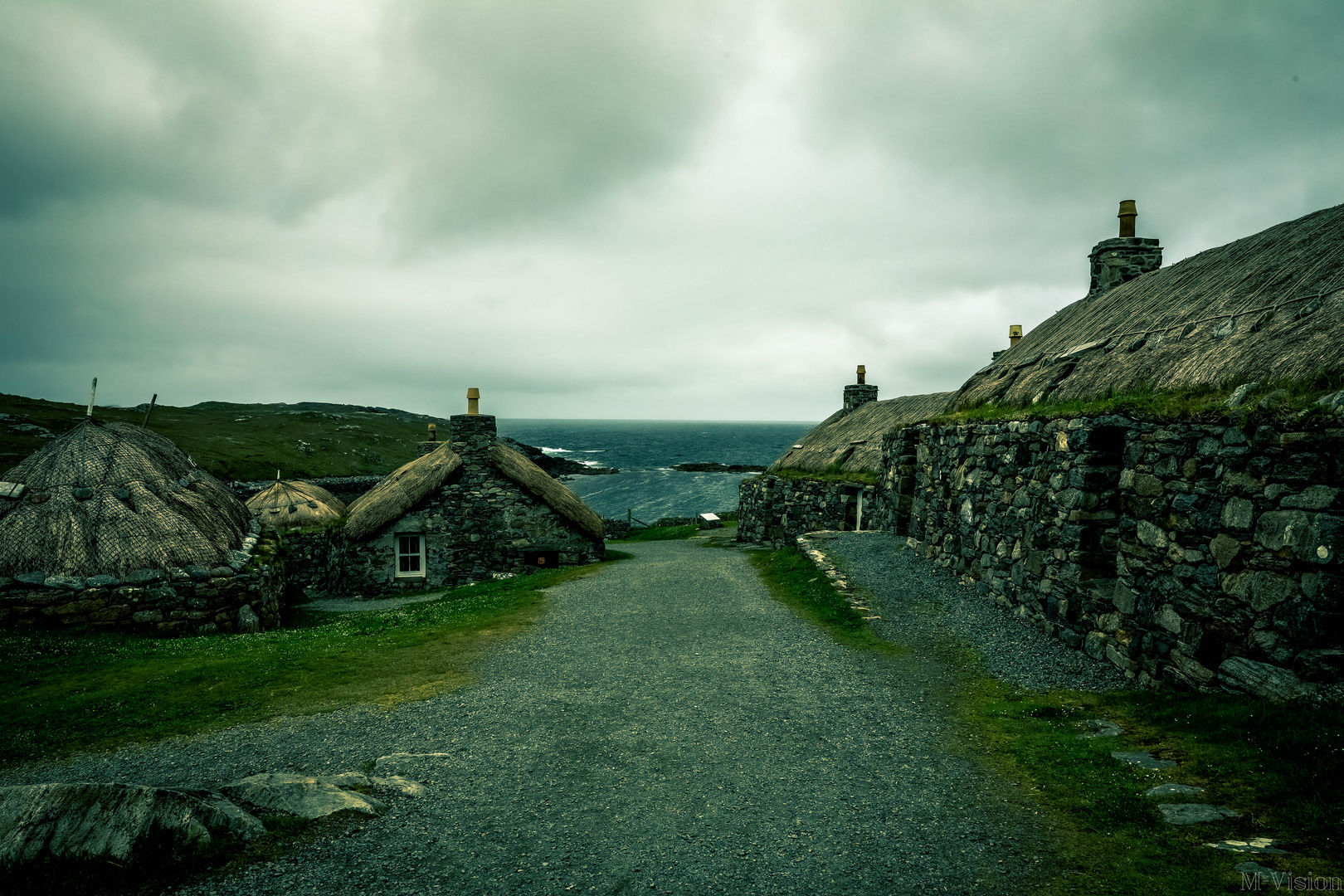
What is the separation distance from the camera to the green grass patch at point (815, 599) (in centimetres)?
995

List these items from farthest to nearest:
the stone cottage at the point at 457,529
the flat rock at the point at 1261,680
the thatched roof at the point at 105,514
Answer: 1. the stone cottage at the point at 457,529
2. the thatched roof at the point at 105,514
3. the flat rock at the point at 1261,680

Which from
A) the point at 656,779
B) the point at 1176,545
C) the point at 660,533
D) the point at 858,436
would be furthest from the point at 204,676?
the point at 660,533

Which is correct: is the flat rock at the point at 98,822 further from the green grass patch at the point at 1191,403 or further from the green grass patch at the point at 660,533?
the green grass patch at the point at 660,533

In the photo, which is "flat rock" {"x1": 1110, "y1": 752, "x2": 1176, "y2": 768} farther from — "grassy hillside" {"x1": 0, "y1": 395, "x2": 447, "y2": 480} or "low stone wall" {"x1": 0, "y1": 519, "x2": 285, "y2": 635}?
"grassy hillside" {"x1": 0, "y1": 395, "x2": 447, "y2": 480}

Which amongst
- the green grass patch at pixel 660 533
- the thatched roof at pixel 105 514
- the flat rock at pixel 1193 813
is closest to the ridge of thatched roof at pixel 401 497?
the thatched roof at pixel 105 514

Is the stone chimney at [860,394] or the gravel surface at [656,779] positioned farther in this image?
the stone chimney at [860,394]

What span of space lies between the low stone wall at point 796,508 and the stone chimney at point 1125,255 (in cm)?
966

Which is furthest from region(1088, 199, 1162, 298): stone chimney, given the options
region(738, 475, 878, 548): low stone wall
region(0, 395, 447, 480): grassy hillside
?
region(0, 395, 447, 480): grassy hillside

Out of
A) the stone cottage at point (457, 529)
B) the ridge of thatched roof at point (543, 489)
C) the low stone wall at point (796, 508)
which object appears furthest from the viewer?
the low stone wall at point (796, 508)

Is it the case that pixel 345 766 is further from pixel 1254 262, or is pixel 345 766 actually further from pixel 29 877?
pixel 1254 262

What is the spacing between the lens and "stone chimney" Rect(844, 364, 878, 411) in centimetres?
2962

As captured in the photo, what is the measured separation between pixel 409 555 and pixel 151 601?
9900 millimetres

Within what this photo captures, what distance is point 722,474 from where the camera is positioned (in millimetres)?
91000

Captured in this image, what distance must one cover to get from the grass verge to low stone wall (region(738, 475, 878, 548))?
548 inches
